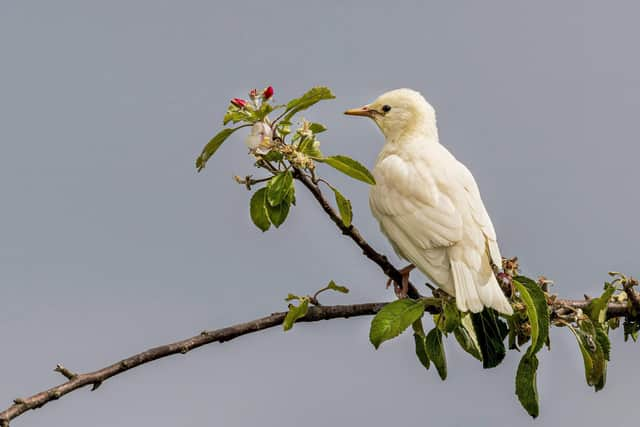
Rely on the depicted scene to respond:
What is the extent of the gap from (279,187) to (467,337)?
162 cm

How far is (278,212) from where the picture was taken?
513 centimetres

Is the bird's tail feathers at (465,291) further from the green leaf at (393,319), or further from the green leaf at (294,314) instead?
the green leaf at (294,314)

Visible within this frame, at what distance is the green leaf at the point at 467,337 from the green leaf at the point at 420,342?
0.73 ft

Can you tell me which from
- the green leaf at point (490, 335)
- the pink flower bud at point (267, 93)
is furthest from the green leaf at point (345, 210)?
the green leaf at point (490, 335)

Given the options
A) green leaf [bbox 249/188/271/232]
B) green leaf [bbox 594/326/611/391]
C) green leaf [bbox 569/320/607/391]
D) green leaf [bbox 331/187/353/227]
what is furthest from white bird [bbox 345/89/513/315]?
green leaf [bbox 249/188/271/232]

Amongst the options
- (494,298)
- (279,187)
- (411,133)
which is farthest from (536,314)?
(411,133)

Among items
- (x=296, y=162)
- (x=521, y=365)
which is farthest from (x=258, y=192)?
(x=521, y=365)

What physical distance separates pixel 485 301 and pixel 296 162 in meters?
1.47

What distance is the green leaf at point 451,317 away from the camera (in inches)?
222

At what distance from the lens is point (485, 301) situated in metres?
5.51

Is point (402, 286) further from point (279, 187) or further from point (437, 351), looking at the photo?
point (279, 187)

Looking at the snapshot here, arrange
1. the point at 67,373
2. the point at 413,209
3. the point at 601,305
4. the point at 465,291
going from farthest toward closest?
the point at 413,209 → the point at 601,305 → the point at 465,291 → the point at 67,373

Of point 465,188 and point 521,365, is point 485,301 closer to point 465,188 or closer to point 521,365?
point 521,365

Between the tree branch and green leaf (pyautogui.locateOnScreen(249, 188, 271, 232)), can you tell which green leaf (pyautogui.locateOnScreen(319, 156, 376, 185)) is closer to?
green leaf (pyautogui.locateOnScreen(249, 188, 271, 232))
